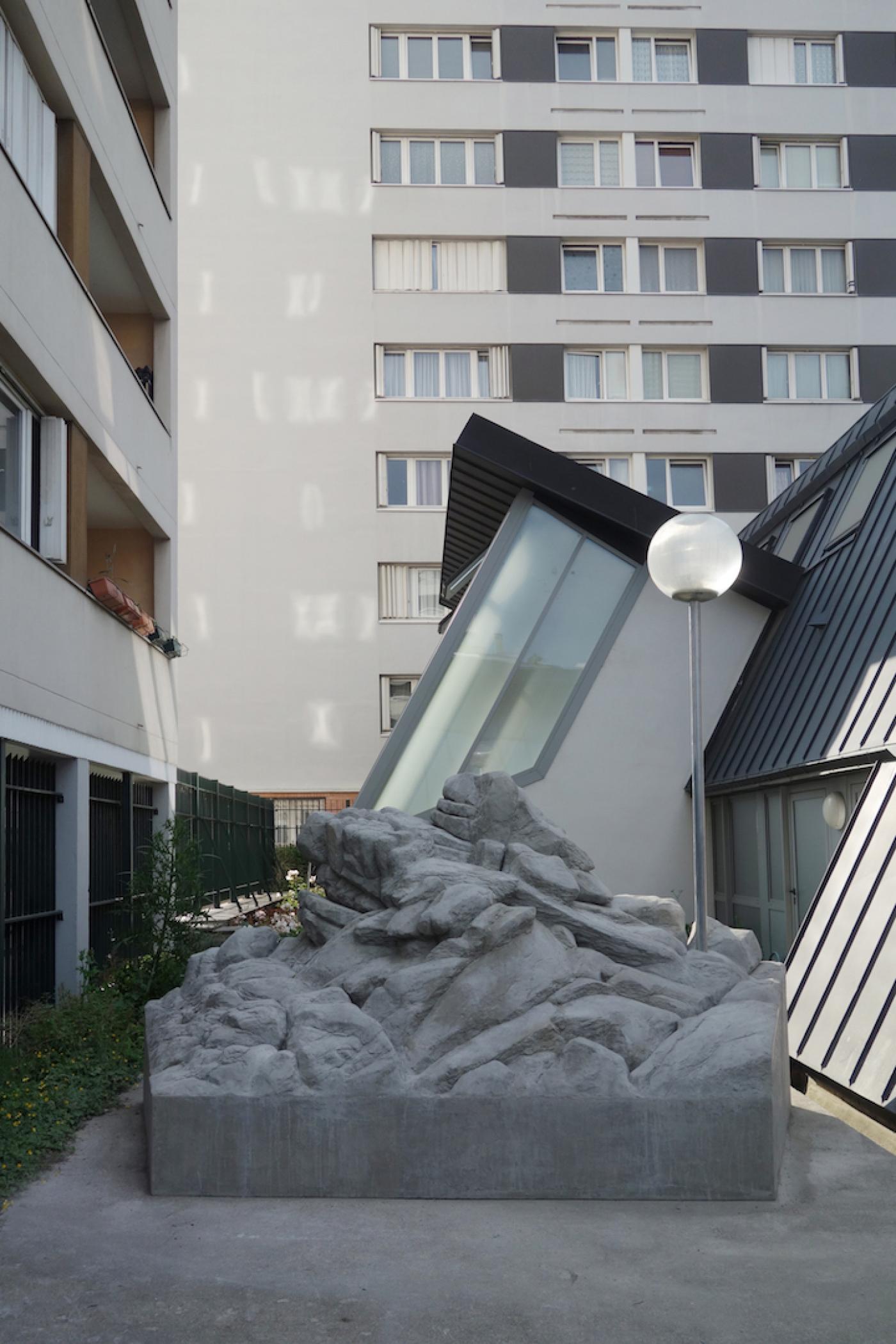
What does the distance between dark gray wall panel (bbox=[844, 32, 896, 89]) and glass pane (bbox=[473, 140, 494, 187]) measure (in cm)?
888

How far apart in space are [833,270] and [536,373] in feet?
25.9

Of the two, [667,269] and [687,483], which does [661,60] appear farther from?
[687,483]

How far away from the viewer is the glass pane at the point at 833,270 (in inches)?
1293

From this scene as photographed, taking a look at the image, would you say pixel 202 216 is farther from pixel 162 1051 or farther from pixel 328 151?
pixel 162 1051

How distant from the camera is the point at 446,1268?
5293mm

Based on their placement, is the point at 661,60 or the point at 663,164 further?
the point at 661,60

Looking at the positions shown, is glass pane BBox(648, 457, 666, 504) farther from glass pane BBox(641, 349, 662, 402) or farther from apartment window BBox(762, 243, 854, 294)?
apartment window BBox(762, 243, 854, 294)

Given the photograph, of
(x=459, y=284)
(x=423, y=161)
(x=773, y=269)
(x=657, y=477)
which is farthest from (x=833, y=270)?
(x=423, y=161)

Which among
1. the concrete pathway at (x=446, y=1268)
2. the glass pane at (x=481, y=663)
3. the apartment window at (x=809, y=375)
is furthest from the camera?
the apartment window at (x=809, y=375)

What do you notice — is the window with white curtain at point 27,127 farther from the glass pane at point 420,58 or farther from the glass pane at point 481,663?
the glass pane at point 420,58

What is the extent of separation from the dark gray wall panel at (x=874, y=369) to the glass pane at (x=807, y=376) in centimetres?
97

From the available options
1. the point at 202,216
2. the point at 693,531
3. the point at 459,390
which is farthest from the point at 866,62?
the point at 693,531

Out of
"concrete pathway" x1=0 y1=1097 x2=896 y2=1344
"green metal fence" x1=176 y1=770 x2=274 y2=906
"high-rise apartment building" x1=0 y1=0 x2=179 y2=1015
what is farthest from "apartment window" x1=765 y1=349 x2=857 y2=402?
"concrete pathway" x1=0 y1=1097 x2=896 y2=1344

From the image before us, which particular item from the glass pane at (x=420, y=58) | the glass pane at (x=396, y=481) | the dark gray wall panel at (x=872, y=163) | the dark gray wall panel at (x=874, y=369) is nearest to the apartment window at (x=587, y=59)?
the glass pane at (x=420, y=58)
